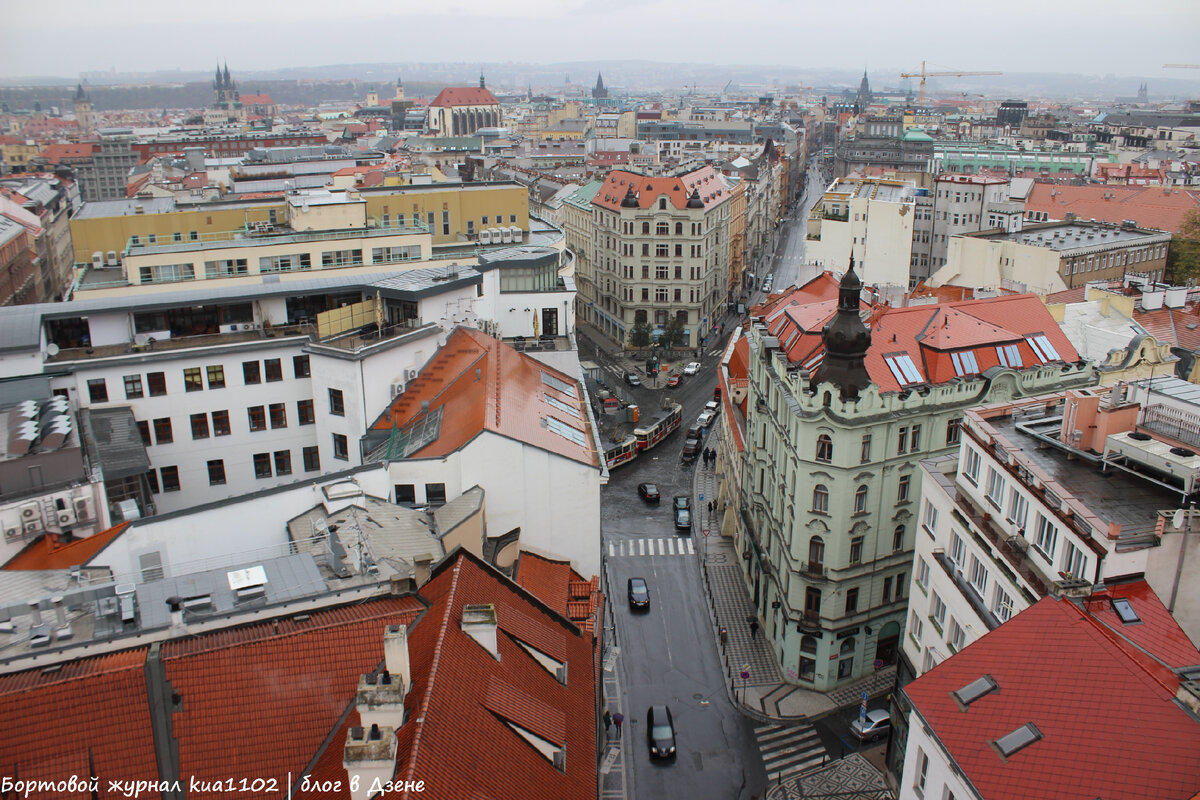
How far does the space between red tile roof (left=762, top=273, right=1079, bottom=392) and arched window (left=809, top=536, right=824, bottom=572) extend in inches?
379

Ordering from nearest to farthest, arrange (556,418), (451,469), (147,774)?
(147,774)
(451,469)
(556,418)

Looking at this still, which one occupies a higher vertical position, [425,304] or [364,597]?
[425,304]

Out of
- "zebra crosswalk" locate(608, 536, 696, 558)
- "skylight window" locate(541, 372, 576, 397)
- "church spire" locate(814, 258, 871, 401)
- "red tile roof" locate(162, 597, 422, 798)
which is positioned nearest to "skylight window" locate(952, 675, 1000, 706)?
"red tile roof" locate(162, 597, 422, 798)

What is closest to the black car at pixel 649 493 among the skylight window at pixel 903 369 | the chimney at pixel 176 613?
the skylight window at pixel 903 369

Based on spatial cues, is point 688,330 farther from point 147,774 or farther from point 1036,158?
point 147,774

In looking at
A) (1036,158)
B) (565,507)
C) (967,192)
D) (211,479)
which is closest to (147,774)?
(565,507)

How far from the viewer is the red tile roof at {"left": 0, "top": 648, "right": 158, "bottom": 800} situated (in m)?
26.4

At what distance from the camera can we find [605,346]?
5281 inches

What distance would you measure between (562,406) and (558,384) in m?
4.59

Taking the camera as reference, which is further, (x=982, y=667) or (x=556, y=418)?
(x=556, y=418)

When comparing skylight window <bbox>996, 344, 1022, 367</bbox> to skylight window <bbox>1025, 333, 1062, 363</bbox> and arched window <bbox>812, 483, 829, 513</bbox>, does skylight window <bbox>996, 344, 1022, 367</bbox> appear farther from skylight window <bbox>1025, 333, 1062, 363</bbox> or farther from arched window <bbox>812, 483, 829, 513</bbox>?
arched window <bbox>812, 483, 829, 513</bbox>

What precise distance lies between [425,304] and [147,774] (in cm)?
3678

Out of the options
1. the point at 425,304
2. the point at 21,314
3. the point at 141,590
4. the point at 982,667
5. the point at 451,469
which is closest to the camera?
the point at 982,667

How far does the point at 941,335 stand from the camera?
2212 inches
